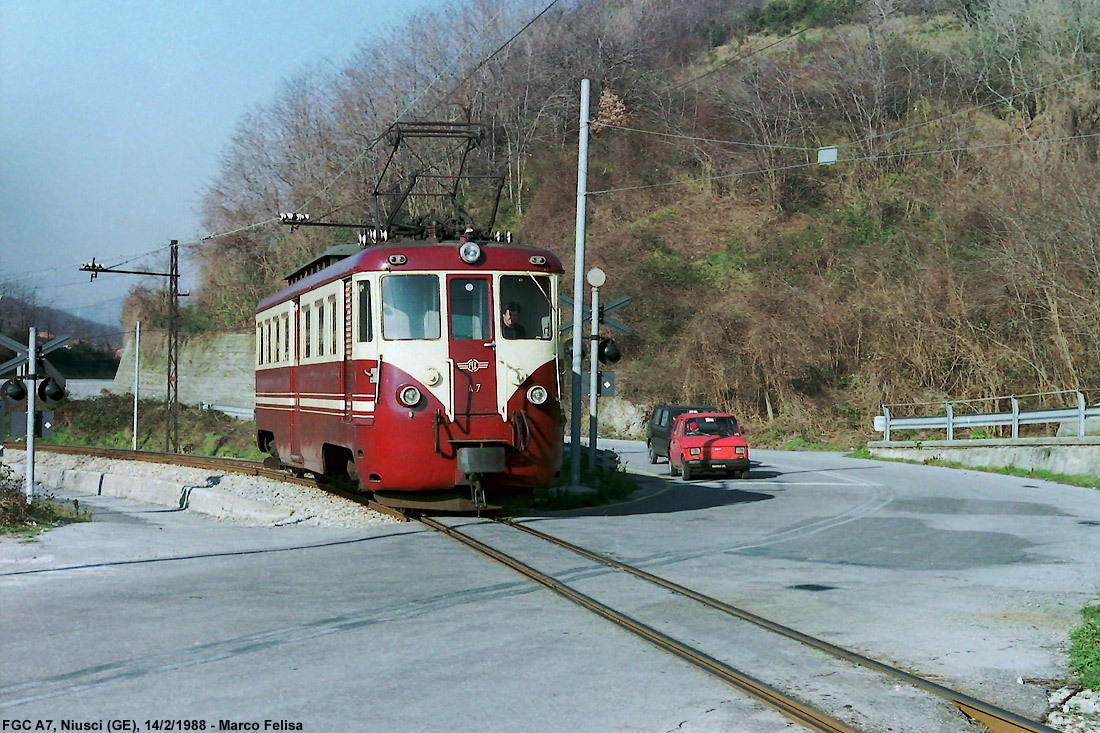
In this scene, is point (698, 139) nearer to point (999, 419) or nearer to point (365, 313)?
point (999, 419)

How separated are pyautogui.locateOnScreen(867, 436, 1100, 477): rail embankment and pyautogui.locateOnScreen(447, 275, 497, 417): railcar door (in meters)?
16.0

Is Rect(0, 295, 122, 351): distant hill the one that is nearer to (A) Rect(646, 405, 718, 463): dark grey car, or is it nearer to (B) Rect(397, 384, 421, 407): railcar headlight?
(A) Rect(646, 405, 718, 463): dark grey car

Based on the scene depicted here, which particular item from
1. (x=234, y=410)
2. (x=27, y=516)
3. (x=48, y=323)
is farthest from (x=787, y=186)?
(x=48, y=323)

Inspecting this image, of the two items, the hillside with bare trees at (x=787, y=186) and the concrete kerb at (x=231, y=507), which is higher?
the hillside with bare trees at (x=787, y=186)

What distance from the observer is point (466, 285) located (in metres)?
15.8

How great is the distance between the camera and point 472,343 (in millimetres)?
15602

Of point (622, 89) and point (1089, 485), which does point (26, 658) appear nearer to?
point (1089, 485)

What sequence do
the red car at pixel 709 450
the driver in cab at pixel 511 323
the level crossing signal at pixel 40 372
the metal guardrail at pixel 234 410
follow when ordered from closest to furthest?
the driver in cab at pixel 511 323 → the level crossing signal at pixel 40 372 → the red car at pixel 709 450 → the metal guardrail at pixel 234 410

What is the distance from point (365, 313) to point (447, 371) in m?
1.36

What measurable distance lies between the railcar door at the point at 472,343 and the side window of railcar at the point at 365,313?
3.45ft

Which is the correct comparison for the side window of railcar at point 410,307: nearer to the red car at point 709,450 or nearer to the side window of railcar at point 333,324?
the side window of railcar at point 333,324

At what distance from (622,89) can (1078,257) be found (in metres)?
43.9

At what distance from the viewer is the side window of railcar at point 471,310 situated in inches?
616

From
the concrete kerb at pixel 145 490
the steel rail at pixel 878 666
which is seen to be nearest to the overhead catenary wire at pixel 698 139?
the concrete kerb at pixel 145 490
